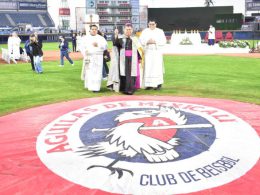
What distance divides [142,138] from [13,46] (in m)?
16.2

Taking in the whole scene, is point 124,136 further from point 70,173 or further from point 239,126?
point 239,126

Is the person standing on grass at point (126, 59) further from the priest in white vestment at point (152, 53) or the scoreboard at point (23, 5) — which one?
the scoreboard at point (23, 5)

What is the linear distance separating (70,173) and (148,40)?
5.69 m

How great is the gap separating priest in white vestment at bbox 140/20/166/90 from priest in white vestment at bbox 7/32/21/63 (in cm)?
1210

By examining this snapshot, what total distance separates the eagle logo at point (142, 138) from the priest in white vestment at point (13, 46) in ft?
48.4

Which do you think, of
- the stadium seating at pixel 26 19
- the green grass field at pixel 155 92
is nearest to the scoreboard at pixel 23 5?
the stadium seating at pixel 26 19

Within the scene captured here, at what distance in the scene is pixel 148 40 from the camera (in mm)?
8812

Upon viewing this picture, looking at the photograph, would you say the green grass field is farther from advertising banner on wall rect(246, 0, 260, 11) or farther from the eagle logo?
advertising banner on wall rect(246, 0, 260, 11)

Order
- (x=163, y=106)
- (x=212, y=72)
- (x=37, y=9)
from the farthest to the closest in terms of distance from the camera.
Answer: (x=37, y=9) → (x=212, y=72) → (x=163, y=106)

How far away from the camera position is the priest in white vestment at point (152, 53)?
884 cm

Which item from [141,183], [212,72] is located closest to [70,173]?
[141,183]

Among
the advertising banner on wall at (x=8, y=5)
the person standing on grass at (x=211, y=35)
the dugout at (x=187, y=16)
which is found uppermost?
the advertising banner on wall at (x=8, y=5)

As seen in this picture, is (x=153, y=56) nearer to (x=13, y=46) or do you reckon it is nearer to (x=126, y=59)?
(x=126, y=59)

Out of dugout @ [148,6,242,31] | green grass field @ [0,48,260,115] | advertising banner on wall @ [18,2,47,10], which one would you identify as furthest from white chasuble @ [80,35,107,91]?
advertising banner on wall @ [18,2,47,10]
